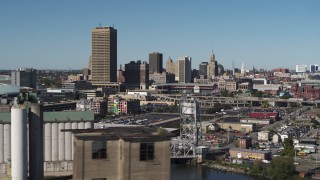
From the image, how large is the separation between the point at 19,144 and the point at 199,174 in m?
7.92

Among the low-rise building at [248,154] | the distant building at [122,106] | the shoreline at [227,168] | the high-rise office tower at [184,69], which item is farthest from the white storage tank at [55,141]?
the high-rise office tower at [184,69]

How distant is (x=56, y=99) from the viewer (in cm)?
2305

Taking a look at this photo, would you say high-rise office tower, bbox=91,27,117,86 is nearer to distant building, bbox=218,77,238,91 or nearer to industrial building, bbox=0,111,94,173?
distant building, bbox=218,77,238,91

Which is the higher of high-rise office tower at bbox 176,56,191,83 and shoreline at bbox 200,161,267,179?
high-rise office tower at bbox 176,56,191,83

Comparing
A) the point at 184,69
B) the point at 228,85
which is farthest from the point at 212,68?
the point at 228,85

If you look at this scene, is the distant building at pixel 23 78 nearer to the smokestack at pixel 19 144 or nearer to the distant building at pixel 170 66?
the distant building at pixel 170 66

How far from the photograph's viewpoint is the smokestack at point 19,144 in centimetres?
316

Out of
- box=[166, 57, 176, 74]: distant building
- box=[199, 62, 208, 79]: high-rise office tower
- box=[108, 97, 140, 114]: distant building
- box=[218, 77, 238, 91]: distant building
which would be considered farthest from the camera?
box=[199, 62, 208, 79]: high-rise office tower

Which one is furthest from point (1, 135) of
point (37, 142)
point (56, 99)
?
point (56, 99)

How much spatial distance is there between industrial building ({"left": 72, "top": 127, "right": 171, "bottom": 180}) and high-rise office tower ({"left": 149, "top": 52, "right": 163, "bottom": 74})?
4405 centimetres

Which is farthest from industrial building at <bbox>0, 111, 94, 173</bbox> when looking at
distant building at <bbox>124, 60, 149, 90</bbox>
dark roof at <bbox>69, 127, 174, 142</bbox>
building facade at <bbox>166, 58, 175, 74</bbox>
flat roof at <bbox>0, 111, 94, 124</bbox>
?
building facade at <bbox>166, 58, 175, 74</bbox>

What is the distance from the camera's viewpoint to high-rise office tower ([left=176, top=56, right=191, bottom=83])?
43.9 meters

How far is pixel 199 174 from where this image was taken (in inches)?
423

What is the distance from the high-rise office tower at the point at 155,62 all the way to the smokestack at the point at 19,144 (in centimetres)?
4311
